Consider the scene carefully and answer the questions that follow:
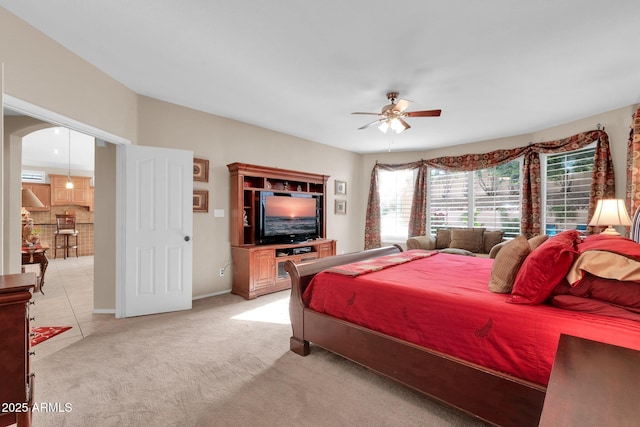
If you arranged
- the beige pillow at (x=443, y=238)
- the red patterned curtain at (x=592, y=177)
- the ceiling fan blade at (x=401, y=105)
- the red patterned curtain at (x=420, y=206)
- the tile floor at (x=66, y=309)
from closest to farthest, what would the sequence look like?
the tile floor at (x=66, y=309)
the ceiling fan blade at (x=401, y=105)
the red patterned curtain at (x=592, y=177)
the beige pillow at (x=443, y=238)
the red patterned curtain at (x=420, y=206)

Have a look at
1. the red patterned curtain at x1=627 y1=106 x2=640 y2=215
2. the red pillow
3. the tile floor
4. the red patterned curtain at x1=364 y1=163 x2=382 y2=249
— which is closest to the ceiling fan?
the red pillow

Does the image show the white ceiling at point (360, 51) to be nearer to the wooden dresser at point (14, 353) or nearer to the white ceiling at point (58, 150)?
the wooden dresser at point (14, 353)

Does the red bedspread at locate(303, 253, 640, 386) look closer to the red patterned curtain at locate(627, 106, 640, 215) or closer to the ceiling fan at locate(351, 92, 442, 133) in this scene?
the ceiling fan at locate(351, 92, 442, 133)

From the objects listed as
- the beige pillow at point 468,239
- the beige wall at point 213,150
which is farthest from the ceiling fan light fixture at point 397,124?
the beige pillow at point 468,239

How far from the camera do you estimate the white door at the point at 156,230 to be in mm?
3164

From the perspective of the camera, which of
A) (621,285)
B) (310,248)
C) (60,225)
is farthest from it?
(60,225)

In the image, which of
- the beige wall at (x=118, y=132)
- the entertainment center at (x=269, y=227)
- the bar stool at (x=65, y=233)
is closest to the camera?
the beige wall at (x=118, y=132)

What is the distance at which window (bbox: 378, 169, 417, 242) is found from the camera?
6.28 m

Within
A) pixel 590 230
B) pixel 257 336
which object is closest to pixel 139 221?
pixel 257 336

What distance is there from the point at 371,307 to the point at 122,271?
2.88 meters

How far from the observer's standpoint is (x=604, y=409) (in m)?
0.60

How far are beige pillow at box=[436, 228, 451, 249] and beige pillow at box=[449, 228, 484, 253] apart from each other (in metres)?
0.14

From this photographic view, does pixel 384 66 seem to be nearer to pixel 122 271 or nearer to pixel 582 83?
pixel 582 83

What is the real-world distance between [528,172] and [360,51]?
13.3 ft
